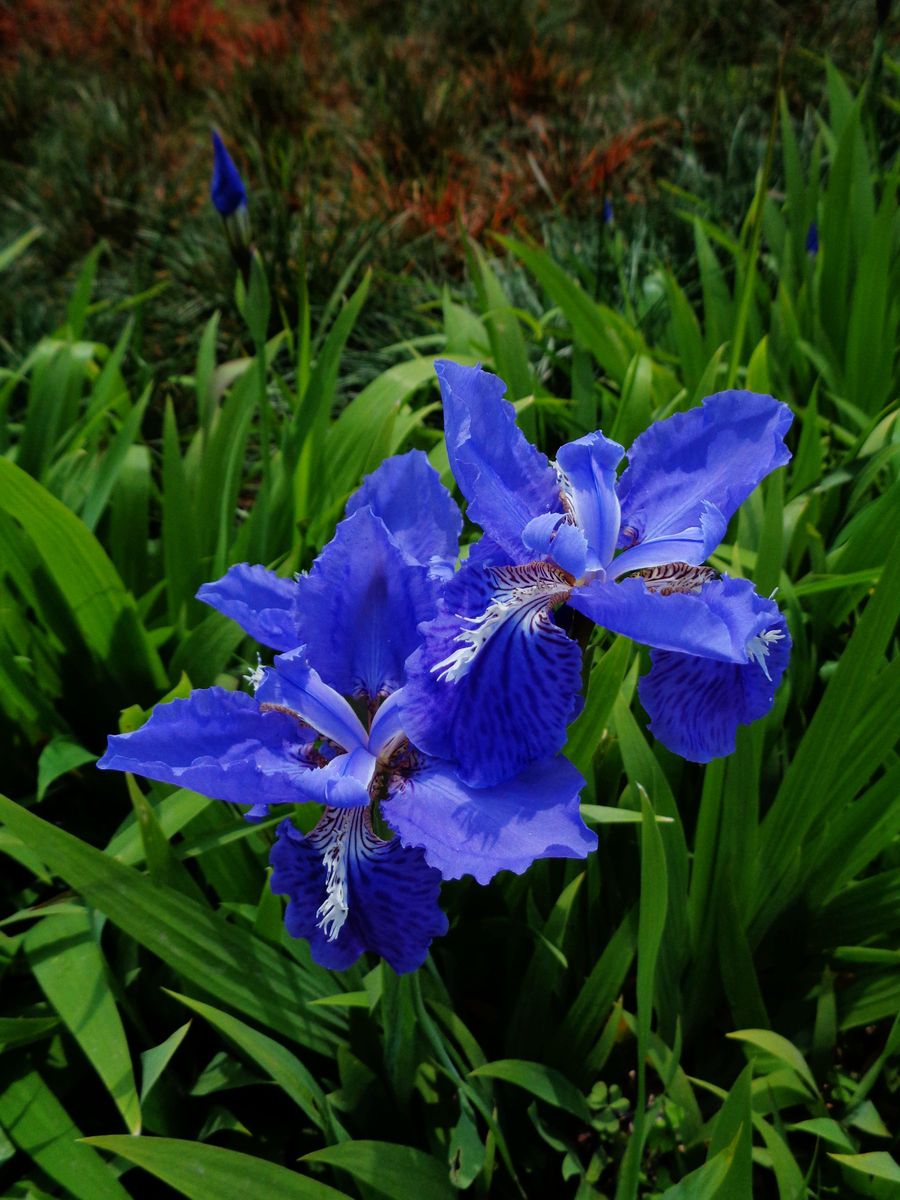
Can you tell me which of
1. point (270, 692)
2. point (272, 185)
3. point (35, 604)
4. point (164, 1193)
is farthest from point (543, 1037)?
point (272, 185)

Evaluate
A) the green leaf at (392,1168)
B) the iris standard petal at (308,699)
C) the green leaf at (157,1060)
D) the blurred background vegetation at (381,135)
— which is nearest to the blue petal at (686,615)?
the iris standard petal at (308,699)

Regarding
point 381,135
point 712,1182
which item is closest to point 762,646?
point 712,1182

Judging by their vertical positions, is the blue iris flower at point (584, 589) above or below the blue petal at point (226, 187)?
below

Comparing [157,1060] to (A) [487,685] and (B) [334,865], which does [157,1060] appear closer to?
(B) [334,865]

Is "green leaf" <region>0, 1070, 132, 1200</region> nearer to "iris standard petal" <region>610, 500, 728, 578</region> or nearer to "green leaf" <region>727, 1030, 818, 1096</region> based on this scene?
"green leaf" <region>727, 1030, 818, 1096</region>

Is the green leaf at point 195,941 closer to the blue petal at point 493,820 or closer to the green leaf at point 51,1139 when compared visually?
the green leaf at point 51,1139

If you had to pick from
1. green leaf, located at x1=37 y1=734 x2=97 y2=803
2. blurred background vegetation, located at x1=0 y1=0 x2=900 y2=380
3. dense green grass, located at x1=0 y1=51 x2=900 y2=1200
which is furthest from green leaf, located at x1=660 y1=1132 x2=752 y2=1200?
blurred background vegetation, located at x1=0 y1=0 x2=900 y2=380
